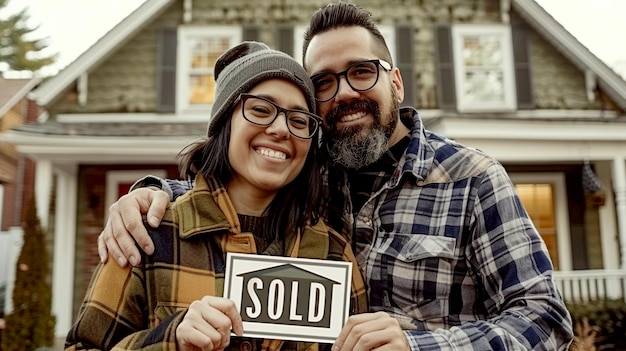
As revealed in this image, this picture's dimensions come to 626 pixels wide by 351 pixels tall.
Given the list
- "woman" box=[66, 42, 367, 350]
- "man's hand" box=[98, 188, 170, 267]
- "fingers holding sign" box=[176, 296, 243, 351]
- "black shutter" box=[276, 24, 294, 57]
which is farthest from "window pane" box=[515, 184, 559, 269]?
"fingers holding sign" box=[176, 296, 243, 351]

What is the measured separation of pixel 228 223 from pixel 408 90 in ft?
24.6

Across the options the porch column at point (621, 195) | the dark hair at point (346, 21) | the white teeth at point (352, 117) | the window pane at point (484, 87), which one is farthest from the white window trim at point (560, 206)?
the white teeth at point (352, 117)

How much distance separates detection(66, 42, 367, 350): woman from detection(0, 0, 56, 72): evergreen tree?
31325 mm

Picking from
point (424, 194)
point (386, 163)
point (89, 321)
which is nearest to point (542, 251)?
point (424, 194)

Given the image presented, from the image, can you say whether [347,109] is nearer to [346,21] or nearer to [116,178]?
[346,21]

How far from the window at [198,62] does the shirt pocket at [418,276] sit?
7177 mm

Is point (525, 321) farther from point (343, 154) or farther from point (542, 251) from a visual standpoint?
point (343, 154)

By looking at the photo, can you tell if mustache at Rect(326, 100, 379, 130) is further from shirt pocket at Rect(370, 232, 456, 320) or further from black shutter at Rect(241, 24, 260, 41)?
black shutter at Rect(241, 24, 260, 41)

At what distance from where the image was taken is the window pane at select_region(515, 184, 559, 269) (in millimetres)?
8758

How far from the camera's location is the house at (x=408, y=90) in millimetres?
8141

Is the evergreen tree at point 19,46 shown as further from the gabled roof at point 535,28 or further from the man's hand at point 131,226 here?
the man's hand at point 131,226

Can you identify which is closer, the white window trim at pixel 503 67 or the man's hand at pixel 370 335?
the man's hand at pixel 370 335

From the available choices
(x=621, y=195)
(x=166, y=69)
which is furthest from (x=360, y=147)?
(x=166, y=69)

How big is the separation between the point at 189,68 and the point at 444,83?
4.03m
